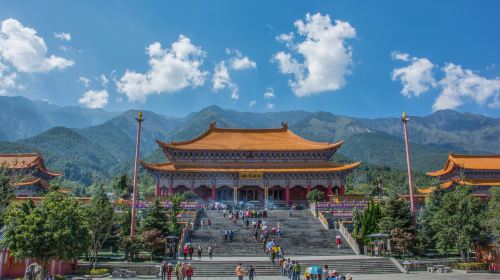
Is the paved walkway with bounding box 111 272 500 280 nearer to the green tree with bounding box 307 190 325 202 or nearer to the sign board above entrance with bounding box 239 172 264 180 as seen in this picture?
the green tree with bounding box 307 190 325 202

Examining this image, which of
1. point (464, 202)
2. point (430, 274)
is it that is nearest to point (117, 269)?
point (430, 274)

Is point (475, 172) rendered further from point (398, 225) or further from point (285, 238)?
point (285, 238)

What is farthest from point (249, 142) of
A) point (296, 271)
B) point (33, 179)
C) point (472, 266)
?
point (296, 271)

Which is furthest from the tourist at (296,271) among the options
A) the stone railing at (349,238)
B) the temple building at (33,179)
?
the temple building at (33,179)

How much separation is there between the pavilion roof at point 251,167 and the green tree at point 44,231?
3044 cm

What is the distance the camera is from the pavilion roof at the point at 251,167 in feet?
165

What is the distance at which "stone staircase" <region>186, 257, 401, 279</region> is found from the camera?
24.0 m

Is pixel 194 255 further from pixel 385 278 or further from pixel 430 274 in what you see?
pixel 430 274

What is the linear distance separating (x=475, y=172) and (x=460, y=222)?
1303 inches

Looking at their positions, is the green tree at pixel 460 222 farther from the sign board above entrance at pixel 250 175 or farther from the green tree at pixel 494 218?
the sign board above entrance at pixel 250 175

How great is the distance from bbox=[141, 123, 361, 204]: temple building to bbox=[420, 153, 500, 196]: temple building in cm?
1349

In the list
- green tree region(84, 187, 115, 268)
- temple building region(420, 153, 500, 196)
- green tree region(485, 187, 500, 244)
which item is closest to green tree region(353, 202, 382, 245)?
→ green tree region(485, 187, 500, 244)


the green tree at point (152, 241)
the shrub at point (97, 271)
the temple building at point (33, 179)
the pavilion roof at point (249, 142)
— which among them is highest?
the pavilion roof at point (249, 142)

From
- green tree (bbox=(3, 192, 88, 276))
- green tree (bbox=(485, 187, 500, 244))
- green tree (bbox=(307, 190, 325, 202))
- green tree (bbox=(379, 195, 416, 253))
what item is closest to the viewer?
green tree (bbox=(3, 192, 88, 276))
